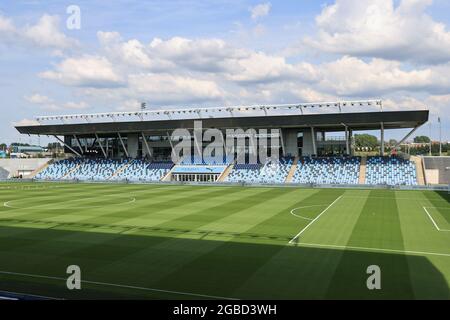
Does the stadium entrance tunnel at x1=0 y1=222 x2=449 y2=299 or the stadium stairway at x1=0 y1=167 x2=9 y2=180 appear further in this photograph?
the stadium stairway at x1=0 y1=167 x2=9 y2=180

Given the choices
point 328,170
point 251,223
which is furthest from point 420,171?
point 251,223

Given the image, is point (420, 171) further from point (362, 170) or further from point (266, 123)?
point (266, 123)

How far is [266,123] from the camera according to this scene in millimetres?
64938

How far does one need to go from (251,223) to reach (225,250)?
7.69 metres

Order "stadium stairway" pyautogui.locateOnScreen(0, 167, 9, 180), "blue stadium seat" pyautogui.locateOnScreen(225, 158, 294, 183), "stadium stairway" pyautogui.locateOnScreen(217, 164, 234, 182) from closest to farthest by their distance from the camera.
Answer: "blue stadium seat" pyautogui.locateOnScreen(225, 158, 294, 183), "stadium stairway" pyautogui.locateOnScreen(217, 164, 234, 182), "stadium stairway" pyautogui.locateOnScreen(0, 167, 9, 180)

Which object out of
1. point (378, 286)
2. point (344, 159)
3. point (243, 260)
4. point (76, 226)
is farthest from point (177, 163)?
point (378, 286)

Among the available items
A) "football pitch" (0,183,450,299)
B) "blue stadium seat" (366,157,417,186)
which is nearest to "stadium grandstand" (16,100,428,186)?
"blue stadium seat" (366,157,417,186)

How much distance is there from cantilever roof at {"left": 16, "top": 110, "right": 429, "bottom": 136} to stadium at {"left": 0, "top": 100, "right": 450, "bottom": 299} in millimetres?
196

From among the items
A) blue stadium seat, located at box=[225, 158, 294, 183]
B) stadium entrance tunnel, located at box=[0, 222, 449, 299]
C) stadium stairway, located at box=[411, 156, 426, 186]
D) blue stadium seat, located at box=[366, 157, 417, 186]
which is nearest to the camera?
stadium entrance tunnel, located at box=[0, 222, 449, 299]

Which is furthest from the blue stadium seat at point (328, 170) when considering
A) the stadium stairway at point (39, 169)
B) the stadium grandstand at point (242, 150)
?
the stadium stairway at point (39, 169)

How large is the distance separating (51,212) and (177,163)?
40043 mm

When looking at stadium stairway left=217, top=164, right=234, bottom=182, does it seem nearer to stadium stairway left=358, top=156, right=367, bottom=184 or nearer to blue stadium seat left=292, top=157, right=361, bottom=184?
blue stadium seat left=292, top=157, right=361, bottom=184

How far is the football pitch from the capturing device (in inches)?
596
